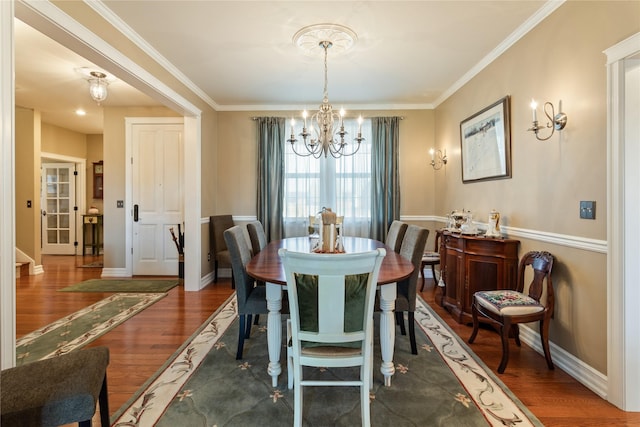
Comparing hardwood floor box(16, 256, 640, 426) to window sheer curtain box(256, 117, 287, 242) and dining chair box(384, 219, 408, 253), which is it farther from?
window sheer curtain box(256, 117, 287, 242)

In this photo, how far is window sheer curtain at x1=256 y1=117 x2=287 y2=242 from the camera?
4824mm

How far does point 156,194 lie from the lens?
4.91 meters

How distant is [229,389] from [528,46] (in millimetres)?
3514

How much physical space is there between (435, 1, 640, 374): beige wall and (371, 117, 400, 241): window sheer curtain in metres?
1.88

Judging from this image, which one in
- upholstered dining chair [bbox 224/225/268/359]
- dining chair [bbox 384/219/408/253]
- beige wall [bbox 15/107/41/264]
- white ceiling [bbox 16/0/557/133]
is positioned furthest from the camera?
beige wall [bbox 15/107/41/264]

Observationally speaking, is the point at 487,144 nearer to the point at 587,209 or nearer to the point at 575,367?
the point at 587,209

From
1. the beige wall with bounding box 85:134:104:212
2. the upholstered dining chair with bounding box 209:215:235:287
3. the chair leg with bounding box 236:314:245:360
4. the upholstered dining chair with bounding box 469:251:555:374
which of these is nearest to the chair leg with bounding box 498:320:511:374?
the upholstered dining chair with bounding box 469:251:555:374

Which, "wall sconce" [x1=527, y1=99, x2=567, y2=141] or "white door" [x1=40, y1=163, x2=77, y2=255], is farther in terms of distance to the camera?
"white door" [x1=40, y1=163, x2=77, y2=255]

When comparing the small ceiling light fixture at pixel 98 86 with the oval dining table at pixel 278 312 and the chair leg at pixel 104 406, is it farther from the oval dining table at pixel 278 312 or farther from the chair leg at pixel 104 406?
the chair leg at pixel 104 406

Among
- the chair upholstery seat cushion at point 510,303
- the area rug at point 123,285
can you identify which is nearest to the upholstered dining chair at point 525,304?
the chair upholstery seat cushion at point 510,303

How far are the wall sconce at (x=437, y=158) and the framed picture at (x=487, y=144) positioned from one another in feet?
2.10

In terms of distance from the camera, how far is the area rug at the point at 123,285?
4.17m

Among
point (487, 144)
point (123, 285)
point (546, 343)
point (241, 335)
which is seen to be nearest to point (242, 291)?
point (241, 335)

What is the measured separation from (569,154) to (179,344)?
3.34 meters
